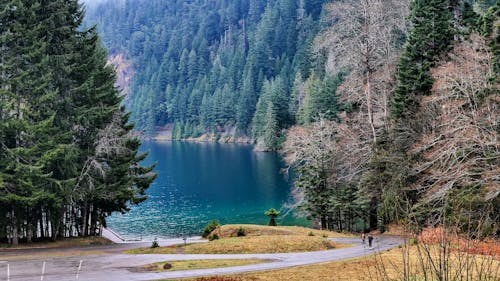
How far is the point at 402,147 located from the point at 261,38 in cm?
15051

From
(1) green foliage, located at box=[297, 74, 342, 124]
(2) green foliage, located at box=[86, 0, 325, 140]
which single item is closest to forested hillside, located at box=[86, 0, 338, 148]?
(2) green foliage, located at box=[86, 0, 325, 140]

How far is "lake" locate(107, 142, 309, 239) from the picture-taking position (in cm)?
4522

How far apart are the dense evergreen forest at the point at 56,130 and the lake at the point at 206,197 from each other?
23.8 feet

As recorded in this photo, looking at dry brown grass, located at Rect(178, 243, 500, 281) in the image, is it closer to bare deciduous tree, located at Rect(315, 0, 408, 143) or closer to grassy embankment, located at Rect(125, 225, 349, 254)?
grassy embankment, located at Rect(125, 225, 349, 254)

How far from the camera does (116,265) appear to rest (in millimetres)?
21016

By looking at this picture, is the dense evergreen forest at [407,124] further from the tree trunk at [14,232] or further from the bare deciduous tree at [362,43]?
the tree trunk at [14,232]

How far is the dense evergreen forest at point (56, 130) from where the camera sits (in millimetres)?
26109

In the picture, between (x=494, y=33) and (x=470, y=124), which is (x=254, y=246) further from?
(x=494, y=33)

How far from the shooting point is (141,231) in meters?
42.6

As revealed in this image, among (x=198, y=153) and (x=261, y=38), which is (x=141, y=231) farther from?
A: (x=261, y=38)

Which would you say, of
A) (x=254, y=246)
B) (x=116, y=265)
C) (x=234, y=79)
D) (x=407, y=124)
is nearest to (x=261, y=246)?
(x=254, y=246)

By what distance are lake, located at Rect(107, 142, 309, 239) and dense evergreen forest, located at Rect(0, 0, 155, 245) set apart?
7.26 metres

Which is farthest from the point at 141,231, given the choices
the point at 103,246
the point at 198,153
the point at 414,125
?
the point at 198,153

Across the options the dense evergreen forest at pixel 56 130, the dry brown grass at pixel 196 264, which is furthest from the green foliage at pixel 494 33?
the dense evergreen forest at pixel 56 130
